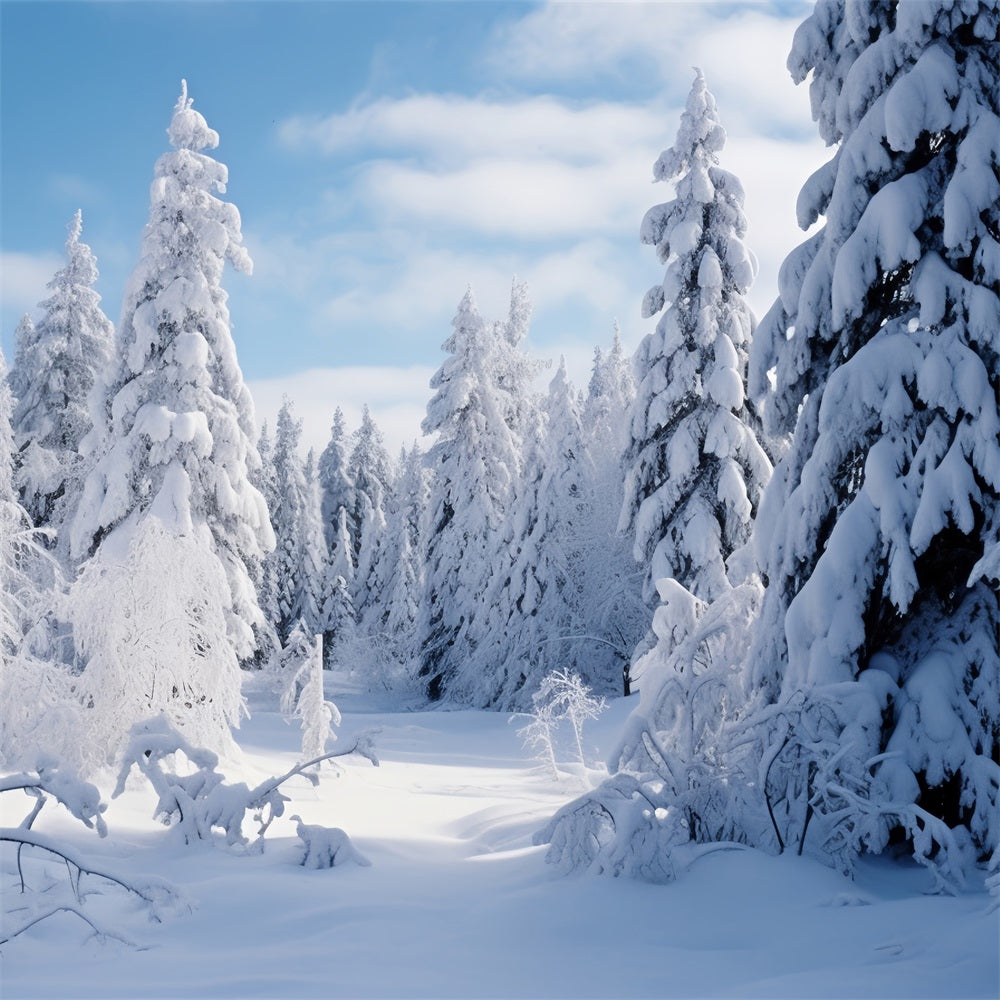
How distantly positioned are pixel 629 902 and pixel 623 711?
14890 millimetres

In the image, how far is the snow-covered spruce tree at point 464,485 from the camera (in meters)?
28.0

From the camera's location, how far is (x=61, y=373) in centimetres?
2420

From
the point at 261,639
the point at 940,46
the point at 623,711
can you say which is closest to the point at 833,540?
the point at 940,46

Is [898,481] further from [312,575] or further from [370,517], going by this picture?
[370,517]

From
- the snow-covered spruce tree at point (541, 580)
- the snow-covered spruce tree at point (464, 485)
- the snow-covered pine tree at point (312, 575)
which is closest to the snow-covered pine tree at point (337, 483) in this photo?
the snow-covered pine tree at point (312, 575)

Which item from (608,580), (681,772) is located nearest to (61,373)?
(608,580)

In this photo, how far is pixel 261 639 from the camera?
1292 inches

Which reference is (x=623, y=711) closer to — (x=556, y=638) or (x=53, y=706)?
(x=556, y=638)

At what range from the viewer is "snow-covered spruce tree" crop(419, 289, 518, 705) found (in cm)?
2802

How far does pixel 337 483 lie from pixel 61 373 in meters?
26.9

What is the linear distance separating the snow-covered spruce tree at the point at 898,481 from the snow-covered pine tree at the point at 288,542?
35.1 m

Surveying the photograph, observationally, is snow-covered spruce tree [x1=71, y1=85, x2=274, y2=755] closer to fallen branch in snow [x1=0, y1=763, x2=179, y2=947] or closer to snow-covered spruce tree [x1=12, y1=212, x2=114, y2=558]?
snow-covered spruce tree [x1=12, y1=212, x2=114, y2=558]

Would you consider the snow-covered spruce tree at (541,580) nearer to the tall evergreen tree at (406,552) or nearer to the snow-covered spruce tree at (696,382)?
the snow-covered spruce tree at (696,382)

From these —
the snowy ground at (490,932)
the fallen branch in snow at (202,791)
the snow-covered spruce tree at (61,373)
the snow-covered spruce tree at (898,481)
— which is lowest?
the snowy ground at (490,932)
